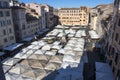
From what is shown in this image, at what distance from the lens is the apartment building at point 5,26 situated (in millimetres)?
35812

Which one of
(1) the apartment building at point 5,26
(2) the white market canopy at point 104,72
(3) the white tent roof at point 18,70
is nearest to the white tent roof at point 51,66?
(3) the white tent roof at point 18,70

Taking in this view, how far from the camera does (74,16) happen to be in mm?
93562

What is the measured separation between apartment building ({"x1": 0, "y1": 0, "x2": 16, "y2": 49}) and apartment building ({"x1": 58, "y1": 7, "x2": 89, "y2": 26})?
5955 centimetres

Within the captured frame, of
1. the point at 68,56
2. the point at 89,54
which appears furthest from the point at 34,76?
the point at 89,54

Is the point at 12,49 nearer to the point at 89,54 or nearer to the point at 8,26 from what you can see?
the point at 8,26

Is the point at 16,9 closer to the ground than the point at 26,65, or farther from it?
farther from it

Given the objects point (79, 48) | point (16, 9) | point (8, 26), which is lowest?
point (79, 48)

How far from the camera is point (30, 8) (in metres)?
63.7

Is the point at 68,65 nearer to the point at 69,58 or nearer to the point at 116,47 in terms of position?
the point at 69,58

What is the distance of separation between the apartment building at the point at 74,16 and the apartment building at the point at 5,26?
59.6m

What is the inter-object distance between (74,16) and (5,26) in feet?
210

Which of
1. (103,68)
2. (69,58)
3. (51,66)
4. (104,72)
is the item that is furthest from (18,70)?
(103,68)

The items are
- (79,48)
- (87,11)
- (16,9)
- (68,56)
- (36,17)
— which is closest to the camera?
(68,56)

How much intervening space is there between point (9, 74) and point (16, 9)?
29633 mm
